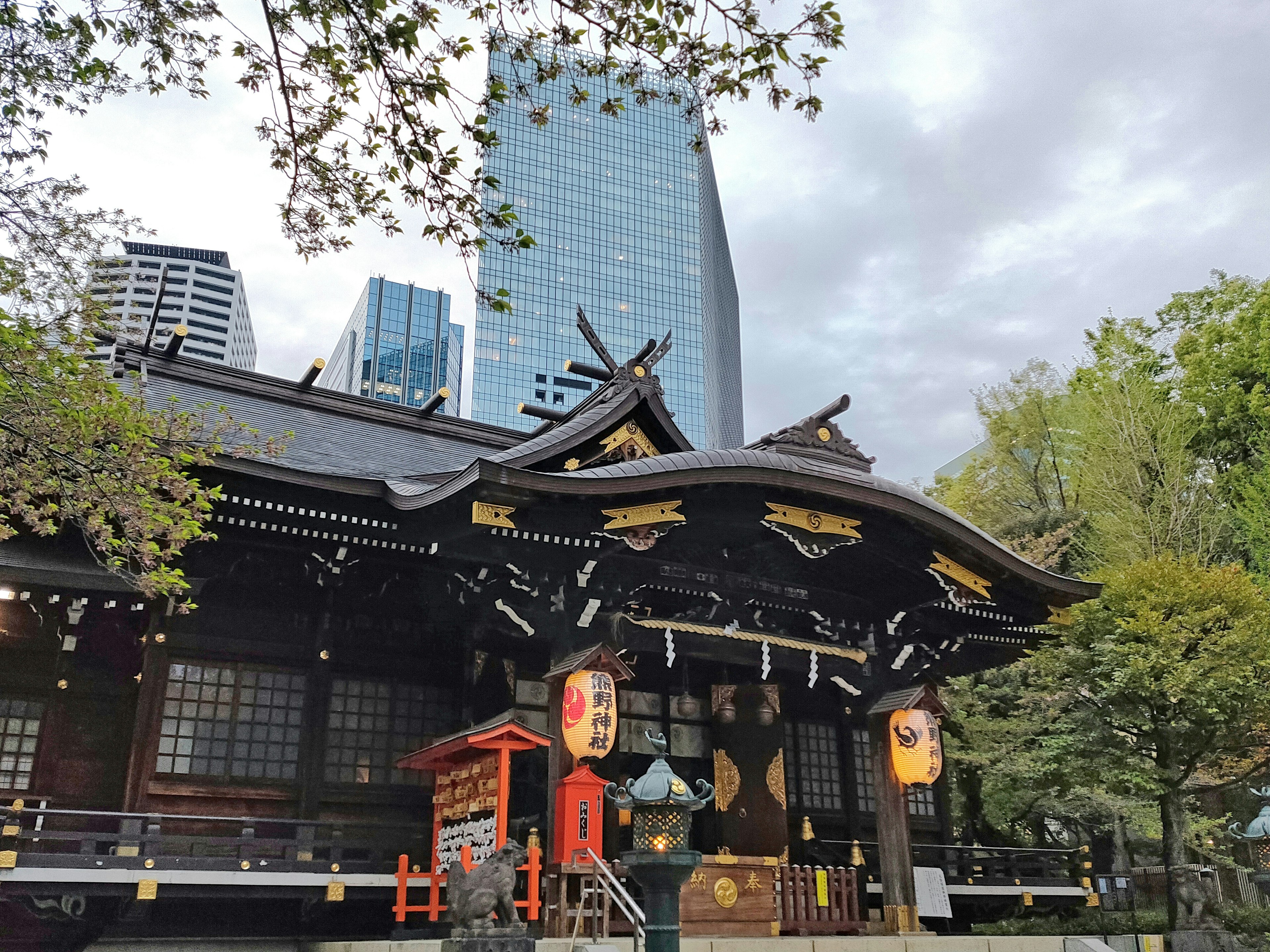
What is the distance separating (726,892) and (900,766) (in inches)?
127

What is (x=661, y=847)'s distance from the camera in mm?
7145

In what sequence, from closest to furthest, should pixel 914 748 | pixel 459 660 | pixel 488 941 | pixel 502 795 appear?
pixel 488 941 < pixel 502 795 < pixel 459 660 < pixel 914 748

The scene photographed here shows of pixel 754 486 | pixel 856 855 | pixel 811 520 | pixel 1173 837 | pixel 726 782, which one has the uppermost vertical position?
pixel 754 486

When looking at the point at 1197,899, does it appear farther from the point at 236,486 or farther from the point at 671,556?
the point at 236,486

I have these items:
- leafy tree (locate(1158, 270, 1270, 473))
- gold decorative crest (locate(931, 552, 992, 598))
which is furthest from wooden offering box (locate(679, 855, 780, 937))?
leafy tree (locate(1158, 270, 1270, 473))

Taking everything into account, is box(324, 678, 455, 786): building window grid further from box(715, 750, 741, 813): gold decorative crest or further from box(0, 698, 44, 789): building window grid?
box(715, 750, 741, 813): gold decorative crest

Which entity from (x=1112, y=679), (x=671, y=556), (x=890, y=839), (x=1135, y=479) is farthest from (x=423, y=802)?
(x=1135, y=479)

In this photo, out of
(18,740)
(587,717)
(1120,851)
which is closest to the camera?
(18,740)

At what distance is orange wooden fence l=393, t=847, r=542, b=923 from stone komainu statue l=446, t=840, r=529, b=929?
1.80 meters

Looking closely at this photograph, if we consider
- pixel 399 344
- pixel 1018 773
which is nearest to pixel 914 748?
pixel 1018 773

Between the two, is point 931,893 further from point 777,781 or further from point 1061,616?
point 1061,616

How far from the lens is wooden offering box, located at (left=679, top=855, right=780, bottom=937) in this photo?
38.3ft

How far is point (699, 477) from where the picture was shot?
38.7 feet

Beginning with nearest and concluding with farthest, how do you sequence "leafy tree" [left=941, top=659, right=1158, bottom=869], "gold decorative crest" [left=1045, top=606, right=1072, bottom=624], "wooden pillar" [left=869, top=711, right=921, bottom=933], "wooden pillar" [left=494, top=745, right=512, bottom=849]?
"wooden pillar" [left=494, top=745, right=512, bottom=849], "wooden pillar" [left=869, top=711, right=921, bottom=933], "gold decorative crest" [left=1045, top=606, right=1072, bottom=624], "leafy tree" [left=941, top=659, right=1158, bottom=869]
